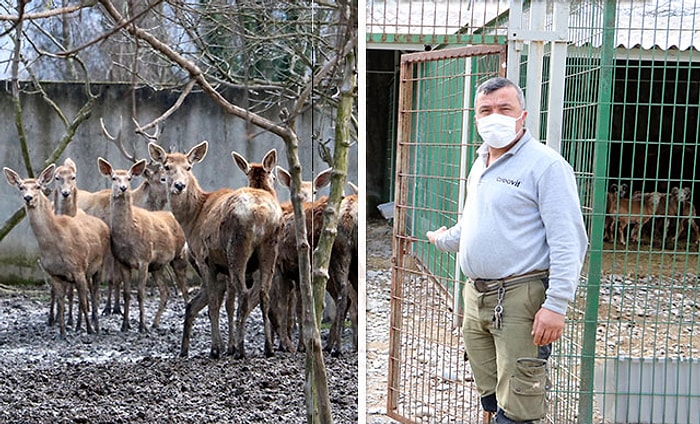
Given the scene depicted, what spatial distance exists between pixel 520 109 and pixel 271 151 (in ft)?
3.08

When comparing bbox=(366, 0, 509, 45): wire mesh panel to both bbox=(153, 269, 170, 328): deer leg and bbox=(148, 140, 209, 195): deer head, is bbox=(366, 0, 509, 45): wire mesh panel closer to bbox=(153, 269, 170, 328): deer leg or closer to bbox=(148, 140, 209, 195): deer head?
bbox=(148, 140, 209, 195): deer head

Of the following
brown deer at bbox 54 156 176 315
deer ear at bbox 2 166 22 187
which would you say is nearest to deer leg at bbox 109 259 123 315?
brown deer at bbox 54 156 176 315

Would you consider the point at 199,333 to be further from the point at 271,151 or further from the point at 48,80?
the point at 48,80

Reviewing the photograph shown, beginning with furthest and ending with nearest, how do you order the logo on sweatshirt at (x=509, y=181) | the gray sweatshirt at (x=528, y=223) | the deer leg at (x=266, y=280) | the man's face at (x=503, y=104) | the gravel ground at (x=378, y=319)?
the gravel ground at (x=378, y=319), the deer leg at (x=266, y=280), the man's face at (x=503, y=104), the logo on sweatshirt at (x=509, y=181), the gray sweatshirt at (x=528, y=223)

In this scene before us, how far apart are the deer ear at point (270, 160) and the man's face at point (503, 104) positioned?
30.5 inches

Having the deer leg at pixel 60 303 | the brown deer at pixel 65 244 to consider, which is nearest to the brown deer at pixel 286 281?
the brown deer at pixel 65 244

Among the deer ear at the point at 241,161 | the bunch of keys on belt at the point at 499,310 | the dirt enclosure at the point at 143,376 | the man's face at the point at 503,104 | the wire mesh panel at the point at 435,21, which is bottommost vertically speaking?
the dirt enclosure at the point at 143,376

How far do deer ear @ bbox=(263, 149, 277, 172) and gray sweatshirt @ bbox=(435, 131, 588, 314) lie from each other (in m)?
0.77

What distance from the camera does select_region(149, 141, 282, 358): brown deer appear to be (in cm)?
331

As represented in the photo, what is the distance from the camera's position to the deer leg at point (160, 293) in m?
3.33

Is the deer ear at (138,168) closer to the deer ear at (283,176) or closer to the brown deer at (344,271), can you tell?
the deer ear at (283,176)

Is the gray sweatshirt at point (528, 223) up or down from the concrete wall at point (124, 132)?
down

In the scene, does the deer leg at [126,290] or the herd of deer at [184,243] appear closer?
the herd of deer at [184,243]

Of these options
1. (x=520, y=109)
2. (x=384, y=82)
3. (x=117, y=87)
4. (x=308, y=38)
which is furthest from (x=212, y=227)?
(x=384, y=82)
